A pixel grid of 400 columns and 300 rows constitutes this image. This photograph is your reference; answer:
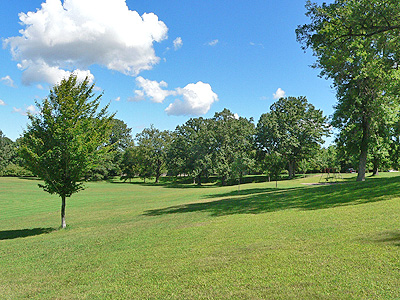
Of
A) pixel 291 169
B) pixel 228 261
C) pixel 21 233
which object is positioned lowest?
pixel 21 233

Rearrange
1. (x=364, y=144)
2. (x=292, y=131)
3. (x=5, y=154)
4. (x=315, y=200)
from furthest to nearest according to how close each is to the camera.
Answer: (x=5, y=154)
(x=292, y=131)
(x=364, y=144)
(x=315, y=200)

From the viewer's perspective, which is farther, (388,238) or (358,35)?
(358,35)

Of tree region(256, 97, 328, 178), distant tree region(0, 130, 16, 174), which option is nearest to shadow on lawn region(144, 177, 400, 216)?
tree region(256, 97, 328, 178)

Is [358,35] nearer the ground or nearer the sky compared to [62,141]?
nearer the sky

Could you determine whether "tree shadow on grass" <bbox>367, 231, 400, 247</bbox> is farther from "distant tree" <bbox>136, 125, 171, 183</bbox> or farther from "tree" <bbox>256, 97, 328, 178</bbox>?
"distant tree" <bbox>136, 125, 171, 183</bbox>

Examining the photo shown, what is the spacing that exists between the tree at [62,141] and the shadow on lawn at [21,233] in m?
2.04

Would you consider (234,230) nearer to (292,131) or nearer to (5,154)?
(292,131)

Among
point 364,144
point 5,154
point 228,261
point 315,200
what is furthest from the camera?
point 5,154

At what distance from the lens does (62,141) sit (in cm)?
1427

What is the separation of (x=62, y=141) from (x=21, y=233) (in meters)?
5.35

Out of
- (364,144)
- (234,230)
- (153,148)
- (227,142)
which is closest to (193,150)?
(227,142)

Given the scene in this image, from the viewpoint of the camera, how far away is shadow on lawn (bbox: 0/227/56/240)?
13.9m

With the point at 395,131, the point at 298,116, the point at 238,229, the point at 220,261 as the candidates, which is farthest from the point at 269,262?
the point at 298,116

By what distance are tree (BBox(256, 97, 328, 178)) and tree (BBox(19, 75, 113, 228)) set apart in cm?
4464
